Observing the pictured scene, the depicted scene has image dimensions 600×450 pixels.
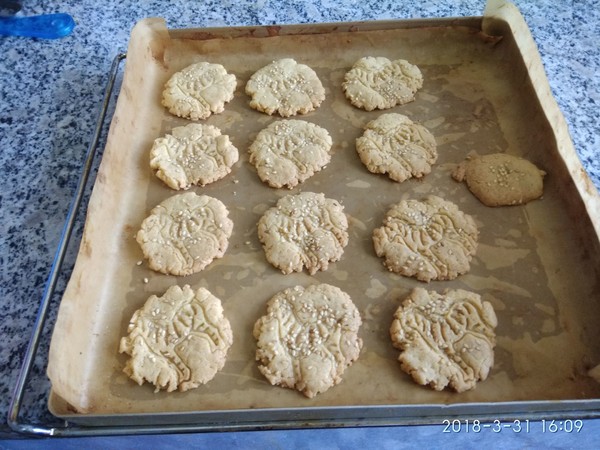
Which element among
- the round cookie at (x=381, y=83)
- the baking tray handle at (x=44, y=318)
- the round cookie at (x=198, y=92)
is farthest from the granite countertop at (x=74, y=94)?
the round cookie at (x=381, y=83)

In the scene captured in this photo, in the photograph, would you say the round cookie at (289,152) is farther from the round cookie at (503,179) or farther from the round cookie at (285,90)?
the round cookie at (503,179)

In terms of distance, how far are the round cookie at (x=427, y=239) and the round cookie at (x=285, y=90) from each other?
72 centimetres

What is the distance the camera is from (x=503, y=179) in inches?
82.2

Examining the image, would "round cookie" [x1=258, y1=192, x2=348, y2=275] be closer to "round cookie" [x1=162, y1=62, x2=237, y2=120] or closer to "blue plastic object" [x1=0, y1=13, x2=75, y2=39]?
"round cookie" [x1=162, y1=62, x2=237, y2=120]

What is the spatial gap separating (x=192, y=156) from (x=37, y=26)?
1.34m

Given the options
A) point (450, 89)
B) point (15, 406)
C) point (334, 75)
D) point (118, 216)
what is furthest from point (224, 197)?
point (450, 89)

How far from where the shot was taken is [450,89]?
246 cm

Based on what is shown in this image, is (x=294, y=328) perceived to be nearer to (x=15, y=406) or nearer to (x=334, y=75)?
(x=15, y=406)

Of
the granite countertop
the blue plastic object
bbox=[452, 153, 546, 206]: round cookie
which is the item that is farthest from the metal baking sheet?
the blue plastic object

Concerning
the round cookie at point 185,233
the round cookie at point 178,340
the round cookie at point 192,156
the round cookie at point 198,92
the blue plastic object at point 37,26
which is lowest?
the round cookie at point 178,340

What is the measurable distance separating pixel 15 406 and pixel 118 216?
32.7 inches

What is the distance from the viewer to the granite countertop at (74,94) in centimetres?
186

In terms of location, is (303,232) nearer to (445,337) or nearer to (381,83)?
(445,337)

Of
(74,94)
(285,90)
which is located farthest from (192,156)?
(74,94)
